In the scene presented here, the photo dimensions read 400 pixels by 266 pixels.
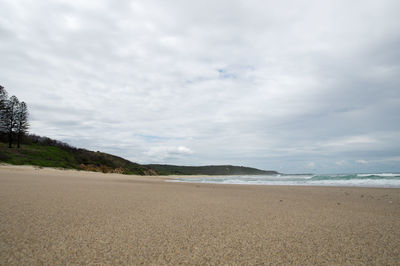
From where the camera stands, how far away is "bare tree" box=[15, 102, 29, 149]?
35.8 m

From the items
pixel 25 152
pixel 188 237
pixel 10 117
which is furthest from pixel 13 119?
pixel 188 237

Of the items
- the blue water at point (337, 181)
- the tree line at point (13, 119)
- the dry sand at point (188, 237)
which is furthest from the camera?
the tree line at point (13, 119)

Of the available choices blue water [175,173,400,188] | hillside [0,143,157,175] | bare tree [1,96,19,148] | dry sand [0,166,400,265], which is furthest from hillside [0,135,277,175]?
dry sand [0,166,400,265]

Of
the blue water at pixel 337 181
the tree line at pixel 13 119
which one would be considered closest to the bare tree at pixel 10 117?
the tree line at pixel 13 119

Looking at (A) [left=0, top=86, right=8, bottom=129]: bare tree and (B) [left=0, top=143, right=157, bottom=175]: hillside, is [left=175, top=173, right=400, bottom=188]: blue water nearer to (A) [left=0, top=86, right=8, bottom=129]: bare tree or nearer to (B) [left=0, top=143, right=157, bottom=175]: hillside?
(B) [left=0, top=143, right=157, bottom=175]: hillside

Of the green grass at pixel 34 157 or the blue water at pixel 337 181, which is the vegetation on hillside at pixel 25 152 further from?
the blue water at pixel 337 181

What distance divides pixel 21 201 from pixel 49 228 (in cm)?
249

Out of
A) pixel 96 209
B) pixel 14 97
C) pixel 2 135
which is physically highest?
pixel 14 97

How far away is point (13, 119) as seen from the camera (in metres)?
35.3

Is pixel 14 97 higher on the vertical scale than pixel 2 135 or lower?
higher

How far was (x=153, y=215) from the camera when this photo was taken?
4203mm

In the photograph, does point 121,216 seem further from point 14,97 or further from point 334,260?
point 14,97

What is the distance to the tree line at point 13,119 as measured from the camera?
34.0m

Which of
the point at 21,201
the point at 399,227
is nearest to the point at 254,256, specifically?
the point at 399,227
